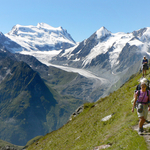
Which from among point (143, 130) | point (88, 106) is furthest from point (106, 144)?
point (88, 106)

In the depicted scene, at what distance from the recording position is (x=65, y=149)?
20.4 m

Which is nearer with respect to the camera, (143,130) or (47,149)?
(143,130)

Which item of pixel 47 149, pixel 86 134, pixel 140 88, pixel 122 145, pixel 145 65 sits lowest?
pixel 47 149

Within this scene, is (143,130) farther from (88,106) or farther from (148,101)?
(88,106)

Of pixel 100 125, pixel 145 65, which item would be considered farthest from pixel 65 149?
pixel 145 65

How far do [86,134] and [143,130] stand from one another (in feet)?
28.8

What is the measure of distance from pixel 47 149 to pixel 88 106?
14.5 meters

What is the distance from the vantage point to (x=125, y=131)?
13766 mm

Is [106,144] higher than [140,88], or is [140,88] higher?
[140,88]

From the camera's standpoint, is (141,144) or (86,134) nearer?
(141,144)

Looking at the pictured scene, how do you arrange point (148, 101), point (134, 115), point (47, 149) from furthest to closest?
1. point (47, 149)
2. point (134, 115)
3. point (148, 101)

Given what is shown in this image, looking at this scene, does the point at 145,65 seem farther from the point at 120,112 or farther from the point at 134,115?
the point at 134,115

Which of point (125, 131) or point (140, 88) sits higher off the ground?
point (140, 88)

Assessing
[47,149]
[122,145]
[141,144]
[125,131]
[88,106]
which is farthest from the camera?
[88,106]
